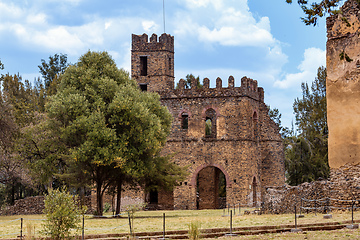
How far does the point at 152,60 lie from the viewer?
40344 mm

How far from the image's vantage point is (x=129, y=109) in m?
26.7

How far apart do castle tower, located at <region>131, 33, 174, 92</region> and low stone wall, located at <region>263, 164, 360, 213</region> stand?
17.4m

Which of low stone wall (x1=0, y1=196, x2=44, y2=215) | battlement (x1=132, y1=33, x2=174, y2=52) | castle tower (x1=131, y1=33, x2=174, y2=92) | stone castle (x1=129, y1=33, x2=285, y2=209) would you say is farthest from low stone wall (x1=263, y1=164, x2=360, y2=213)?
battlement (x1=132, y1=33, x2=174, y2=52)

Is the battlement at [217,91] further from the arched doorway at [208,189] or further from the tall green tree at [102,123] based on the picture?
the tall green tree at [102,123]

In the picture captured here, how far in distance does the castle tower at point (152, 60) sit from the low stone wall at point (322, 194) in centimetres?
1745

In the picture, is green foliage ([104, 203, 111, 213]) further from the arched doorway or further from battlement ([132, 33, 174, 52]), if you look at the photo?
battlement ([132, 33, 174, 52])

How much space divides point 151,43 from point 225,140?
9.30 metres

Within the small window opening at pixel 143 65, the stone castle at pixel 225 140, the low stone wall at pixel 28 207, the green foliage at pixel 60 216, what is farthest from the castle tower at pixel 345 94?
the small window opening at pixel 143 65

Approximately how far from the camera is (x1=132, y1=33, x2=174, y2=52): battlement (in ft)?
133

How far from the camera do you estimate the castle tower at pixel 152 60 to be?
40.1 meters

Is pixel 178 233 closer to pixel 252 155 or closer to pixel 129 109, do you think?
pixel 129 109

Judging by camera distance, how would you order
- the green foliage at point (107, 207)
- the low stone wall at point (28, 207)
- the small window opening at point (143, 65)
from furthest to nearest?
the small window opening at point (143, 65)
the green foliage at point (107, 207)
the low stone wall at point (28, 207)

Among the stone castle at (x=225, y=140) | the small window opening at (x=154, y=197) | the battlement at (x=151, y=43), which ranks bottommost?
the small window opening at (x=154, y=197)

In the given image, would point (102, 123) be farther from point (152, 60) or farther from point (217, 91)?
point (152, 60)
